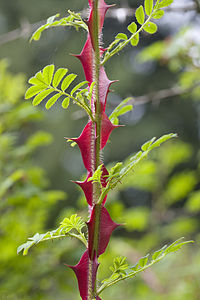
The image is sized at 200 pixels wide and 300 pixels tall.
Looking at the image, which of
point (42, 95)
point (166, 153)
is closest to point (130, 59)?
point (166, 153)

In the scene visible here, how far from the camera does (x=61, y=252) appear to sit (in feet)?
4.85

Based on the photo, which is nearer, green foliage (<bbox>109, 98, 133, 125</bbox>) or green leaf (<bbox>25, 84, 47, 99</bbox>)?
green leaf (<bbox>25, 84, 47, 99</bbox>)

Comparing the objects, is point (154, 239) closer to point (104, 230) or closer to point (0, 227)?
point (0, 227)

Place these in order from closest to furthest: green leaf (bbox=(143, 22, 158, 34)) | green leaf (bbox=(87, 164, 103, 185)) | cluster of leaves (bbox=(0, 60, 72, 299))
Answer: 1. green leaf (bbox=(87, 164, 103, 185))
2. green leaf (bbox=(143, 22, 158, 34))
3. cluster of leaves (bbox=(0, 60, 72, 299))

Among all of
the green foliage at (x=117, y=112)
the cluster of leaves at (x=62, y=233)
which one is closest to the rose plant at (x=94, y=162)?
the cluster of leaves at (x=62, y=233)

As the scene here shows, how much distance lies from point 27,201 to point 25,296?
0.39 metres

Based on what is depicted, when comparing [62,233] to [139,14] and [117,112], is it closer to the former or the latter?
[117,112]

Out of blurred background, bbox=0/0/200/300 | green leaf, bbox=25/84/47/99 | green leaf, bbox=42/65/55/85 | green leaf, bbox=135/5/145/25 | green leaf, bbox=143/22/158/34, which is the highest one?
green leaf, bbox=135/5/145/25

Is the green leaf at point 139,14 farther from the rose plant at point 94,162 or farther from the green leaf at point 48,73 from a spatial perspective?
the green leaf at point 48,73

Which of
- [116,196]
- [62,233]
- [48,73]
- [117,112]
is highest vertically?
[48,73]

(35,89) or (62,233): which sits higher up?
(35,89)

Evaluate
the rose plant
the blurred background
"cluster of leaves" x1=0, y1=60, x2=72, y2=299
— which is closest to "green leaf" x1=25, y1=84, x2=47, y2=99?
the rose plant

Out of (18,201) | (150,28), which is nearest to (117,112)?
(150,28)

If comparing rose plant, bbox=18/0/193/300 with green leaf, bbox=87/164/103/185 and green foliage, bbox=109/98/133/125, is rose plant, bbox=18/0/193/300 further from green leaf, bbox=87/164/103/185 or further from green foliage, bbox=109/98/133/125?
green foliage, bbox=109/98/133/125
